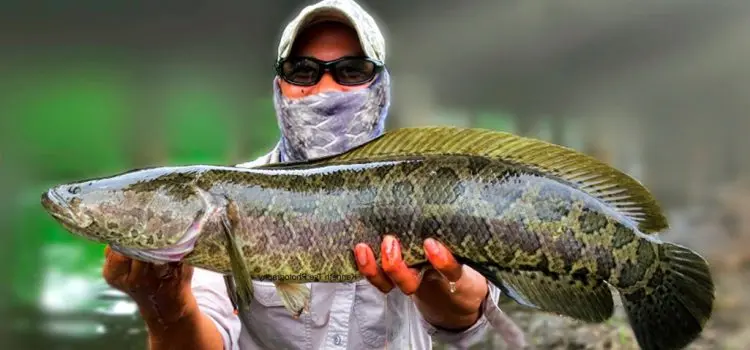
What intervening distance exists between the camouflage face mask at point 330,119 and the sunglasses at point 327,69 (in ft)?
0.18

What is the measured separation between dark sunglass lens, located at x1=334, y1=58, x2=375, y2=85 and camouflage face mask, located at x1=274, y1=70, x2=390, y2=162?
→ 5cm

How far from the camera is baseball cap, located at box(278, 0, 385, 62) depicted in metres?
2.54

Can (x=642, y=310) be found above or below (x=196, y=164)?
below

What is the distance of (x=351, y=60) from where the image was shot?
8.38 feet

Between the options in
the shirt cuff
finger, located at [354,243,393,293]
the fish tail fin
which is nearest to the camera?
the fish tail fin

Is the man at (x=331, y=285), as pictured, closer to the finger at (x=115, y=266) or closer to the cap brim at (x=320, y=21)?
the cap brim at (x=320, y=21)

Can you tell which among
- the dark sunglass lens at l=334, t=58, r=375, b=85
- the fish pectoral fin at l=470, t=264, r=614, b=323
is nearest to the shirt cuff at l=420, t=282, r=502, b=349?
the fish pectoral fin at l=470, t=264, r=614, b=323

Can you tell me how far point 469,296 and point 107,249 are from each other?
1126mm

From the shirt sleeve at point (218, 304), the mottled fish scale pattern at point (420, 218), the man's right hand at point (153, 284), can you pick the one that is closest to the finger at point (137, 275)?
the man's right hand at point (153, 284)

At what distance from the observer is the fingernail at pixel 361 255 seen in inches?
76.2

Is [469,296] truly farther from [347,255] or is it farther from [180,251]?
[180,251]

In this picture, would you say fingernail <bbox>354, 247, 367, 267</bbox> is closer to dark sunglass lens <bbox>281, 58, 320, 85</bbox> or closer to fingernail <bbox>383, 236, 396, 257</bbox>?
fingernail <bbox>383, 236, 396, 257</bbox>

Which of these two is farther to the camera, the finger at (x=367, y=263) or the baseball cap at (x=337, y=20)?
the baseball cap at (x=337, y=20)

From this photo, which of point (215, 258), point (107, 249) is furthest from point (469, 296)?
point (107, 249)
